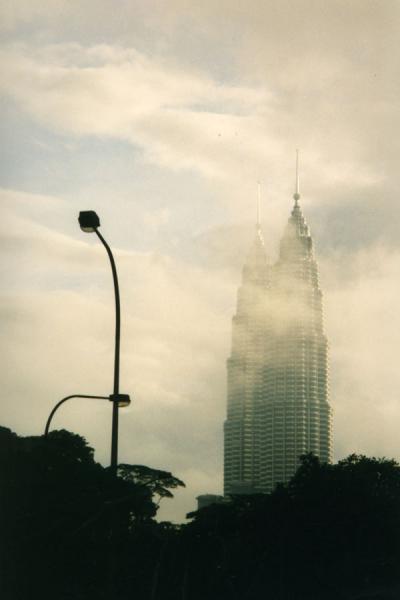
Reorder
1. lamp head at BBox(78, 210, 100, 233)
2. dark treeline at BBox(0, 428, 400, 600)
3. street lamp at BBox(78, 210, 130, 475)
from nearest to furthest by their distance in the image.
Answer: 1. street lamp at BBox(78, 210, 130, 475)
2. lamp head at BBox(78, 210, 100, 233)
3. dark treeline at BBox(0, 428, 400, 600)

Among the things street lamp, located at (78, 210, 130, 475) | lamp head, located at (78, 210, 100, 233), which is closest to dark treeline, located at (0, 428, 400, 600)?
street lamp, located at (78, 210, 130, 475)

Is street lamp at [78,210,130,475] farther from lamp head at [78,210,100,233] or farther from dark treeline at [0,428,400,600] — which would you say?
dark treeline at [0,428,400,600]

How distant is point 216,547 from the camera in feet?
285

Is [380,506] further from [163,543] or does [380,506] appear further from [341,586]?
Answer: [163,543]

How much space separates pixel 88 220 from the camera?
26.0 m

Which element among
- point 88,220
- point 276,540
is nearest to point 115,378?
point 88,220

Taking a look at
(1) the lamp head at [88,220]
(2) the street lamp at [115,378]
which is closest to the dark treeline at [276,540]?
(2) the street lamp at [115,378]

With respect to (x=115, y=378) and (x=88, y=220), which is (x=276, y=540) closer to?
(x=115, y=378)

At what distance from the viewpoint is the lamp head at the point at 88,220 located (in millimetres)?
25906

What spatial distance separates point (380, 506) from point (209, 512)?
22319 millimetres

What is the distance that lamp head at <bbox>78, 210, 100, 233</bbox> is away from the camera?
25.9 m

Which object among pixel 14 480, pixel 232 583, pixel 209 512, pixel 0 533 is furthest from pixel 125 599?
pixel 209 512

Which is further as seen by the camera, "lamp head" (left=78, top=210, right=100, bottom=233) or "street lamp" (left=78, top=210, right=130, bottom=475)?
"lamp head" (left=78, top=210, right=100, bottom=233)

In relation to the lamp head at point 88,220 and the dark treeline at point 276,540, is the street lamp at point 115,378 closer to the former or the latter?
the lamp head at point 88,220
